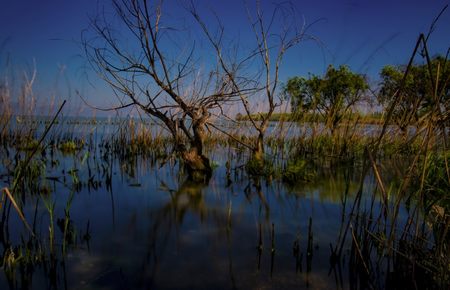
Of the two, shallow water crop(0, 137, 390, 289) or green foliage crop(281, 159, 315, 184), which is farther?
green foliage crop(281, 159, 315, 184)

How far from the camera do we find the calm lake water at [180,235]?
223 centimetres

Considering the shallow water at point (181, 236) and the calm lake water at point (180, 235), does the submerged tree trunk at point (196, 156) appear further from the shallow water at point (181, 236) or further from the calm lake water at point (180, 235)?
the calm lake water at point (180, 235)

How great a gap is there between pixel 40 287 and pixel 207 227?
1.69 metres

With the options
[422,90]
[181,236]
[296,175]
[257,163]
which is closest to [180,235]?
[181,236]

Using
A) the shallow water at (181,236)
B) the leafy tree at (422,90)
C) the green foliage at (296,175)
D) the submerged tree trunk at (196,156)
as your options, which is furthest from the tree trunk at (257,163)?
the leafy tree at (422,90)

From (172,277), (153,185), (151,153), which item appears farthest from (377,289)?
(151,153)

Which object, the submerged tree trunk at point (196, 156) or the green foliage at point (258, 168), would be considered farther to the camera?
the green foliage at point (258, 168)

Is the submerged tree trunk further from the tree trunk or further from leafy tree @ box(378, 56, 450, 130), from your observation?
leafy tree @ box(378, 56, 450, 130)

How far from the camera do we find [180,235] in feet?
10.2

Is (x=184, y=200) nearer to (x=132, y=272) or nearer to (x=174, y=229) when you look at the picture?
(x=174, y=229)

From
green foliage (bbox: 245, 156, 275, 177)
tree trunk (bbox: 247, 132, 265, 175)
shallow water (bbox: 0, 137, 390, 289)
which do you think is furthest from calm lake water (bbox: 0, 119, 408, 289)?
tree trunk (bbox: 247, 132, 265, 175)

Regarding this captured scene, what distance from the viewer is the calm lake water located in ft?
7.32

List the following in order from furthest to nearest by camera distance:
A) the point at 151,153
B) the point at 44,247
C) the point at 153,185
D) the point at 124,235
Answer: the point at 151,153
the point at 153,185
the point at 124,235
the point at 44,247

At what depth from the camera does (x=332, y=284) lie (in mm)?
2174
